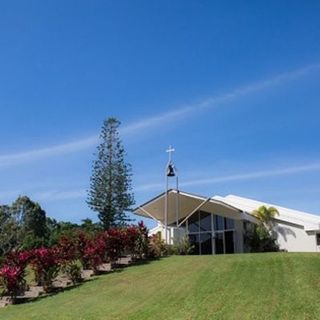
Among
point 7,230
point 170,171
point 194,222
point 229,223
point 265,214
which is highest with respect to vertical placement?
point 170,171

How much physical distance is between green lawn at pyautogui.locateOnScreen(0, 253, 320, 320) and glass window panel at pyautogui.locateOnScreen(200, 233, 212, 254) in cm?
1114

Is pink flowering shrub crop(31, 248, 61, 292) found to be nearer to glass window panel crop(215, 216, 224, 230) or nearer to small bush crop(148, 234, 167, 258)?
small bush crop(148, 234, 167, 258)

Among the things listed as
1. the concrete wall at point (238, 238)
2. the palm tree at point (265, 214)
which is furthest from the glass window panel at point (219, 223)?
the palm tree at point (265, 214)

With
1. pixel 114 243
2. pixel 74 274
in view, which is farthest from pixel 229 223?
pixel 74 274

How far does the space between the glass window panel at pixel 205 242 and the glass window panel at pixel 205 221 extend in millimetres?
335

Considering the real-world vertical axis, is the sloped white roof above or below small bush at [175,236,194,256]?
above

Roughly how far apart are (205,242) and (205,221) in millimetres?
1156

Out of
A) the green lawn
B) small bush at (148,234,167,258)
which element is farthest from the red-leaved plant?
small bush at (148,234,167,258)

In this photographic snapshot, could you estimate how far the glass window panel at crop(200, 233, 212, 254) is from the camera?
97.2ft

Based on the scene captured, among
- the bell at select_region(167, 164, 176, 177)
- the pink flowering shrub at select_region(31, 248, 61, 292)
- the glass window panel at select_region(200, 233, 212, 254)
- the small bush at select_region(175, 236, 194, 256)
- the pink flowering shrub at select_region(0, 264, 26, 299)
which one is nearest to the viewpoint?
the pink flowering shrub at select_region(0, 264, 26, 299)

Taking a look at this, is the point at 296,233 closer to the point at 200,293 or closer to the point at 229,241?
the point at 229,241

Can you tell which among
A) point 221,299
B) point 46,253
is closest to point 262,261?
point 221,299

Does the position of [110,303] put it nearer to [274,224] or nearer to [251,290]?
[251,290]

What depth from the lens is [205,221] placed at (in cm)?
3023
